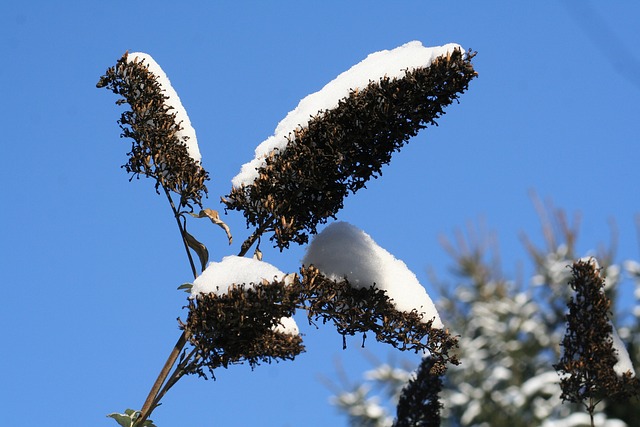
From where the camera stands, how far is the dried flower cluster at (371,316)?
14.9 feet

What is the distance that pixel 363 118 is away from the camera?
4684 mm

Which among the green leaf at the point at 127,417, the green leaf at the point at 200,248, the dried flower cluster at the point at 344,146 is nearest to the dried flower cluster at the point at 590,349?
the dried flower cluster at the point at 344,146

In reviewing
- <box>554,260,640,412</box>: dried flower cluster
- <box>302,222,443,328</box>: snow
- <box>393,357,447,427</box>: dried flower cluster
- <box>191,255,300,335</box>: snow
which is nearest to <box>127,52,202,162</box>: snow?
<box>191,255,300,335</box>: snow

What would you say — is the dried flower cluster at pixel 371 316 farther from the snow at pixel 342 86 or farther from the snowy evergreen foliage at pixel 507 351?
the snowy evergreen foliage at pixel 507 351

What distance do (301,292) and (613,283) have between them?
11420 millimetres

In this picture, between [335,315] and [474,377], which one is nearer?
[335,315]

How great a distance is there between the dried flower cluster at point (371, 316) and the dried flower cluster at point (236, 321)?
29cm

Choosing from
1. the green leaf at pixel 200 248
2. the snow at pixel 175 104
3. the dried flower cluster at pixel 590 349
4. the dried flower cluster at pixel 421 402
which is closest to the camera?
the green leaf at pixel 200 248

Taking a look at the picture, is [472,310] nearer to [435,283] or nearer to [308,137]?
[435,283]

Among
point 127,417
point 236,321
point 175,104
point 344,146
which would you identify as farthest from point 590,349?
point 175,104

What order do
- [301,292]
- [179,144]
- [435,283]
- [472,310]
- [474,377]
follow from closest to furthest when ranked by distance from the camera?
[301,292] < [179,144] < [474,377] < [472,310] < [435,283]

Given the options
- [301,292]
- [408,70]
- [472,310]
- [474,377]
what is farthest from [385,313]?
[472,310]

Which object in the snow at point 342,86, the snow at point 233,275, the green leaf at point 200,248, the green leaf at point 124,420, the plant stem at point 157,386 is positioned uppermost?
the snow at point 342,86

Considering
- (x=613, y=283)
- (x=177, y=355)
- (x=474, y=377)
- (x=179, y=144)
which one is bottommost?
(x=177, y=355)
